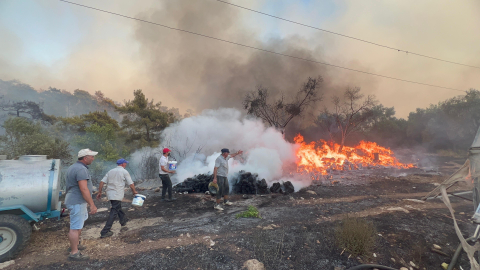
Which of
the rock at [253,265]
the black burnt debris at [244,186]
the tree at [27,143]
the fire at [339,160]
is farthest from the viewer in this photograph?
the fire at [339,160]

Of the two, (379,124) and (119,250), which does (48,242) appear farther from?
(379,124)

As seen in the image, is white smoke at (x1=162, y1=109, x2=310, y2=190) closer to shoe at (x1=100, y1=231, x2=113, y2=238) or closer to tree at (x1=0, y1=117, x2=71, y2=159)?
tree at (x1=0, y1=117, x2=71, y2=159)

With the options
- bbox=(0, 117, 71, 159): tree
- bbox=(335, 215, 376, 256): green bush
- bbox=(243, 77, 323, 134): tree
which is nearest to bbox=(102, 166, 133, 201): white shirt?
bbox=(335, 215, 376, 256): green bush

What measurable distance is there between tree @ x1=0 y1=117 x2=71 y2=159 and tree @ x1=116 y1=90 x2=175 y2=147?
507cm

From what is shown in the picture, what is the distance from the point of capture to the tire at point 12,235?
355cm

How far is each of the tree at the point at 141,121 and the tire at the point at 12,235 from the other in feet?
37.6

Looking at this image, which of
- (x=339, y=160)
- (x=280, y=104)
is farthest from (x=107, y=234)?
(x=280, y=104)

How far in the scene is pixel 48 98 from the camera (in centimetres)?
4794

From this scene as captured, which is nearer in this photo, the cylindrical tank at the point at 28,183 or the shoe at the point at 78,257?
the shoe at the point at 78,257

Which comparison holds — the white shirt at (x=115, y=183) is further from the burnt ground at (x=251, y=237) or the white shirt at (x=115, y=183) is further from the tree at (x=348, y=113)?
the tree at (x=348, y=113)

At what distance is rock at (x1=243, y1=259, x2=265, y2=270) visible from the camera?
3.55m

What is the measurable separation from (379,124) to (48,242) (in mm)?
34513

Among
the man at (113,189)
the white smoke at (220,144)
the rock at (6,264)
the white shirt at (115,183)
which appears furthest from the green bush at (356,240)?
the rock at (6,264)

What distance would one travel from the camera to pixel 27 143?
8.97 m
